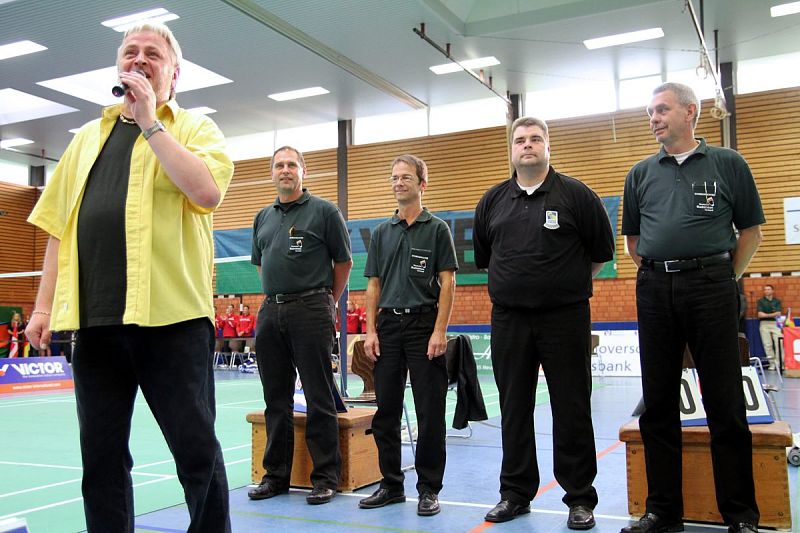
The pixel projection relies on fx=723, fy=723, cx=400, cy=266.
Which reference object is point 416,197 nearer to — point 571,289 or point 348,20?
point 571,289

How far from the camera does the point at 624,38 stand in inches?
560

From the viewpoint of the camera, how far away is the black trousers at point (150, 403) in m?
1.98

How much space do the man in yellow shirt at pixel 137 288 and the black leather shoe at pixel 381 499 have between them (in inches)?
74.7

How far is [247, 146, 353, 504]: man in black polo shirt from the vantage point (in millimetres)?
4148

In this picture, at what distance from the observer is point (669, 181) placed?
11.1 feet

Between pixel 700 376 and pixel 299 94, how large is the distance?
15.5m

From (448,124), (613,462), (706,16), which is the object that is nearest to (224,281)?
(448,124)

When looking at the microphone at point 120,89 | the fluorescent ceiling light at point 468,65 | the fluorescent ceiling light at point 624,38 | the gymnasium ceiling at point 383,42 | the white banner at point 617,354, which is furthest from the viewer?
the fluorescent ceiling light at point 468,65

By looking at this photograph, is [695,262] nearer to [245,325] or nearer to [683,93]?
[683,93]

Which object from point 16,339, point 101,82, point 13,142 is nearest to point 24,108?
point 13,142

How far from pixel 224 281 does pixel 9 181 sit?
8.24 meters

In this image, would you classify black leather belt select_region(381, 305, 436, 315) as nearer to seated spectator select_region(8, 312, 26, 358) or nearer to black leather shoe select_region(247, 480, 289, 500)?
black leather shoe select_region(247, 480, 289, 500)

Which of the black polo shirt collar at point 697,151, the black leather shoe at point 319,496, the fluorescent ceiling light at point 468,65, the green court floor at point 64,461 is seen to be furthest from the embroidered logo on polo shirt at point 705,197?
the fluorescent ceiling light at point 468,65

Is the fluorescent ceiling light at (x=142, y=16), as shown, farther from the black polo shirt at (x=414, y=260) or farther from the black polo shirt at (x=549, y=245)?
the black polo shirt at (x=549, y=245)
